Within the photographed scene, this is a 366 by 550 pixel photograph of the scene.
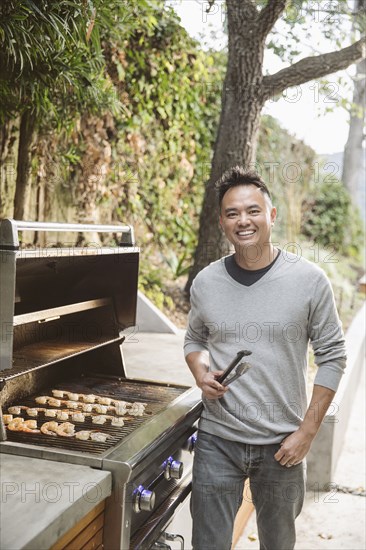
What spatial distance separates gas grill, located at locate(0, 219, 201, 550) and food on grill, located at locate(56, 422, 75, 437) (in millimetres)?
32

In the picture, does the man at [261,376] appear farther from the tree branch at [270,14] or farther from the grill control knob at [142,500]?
the tree branch at [270,14]

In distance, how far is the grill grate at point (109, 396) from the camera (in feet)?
6.22

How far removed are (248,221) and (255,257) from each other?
13 cm

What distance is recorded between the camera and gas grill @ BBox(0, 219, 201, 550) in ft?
5.77

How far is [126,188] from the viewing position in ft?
18.7

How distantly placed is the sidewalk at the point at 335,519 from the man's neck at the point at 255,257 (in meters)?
1.90

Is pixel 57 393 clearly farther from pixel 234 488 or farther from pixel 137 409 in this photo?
pixel 234 488

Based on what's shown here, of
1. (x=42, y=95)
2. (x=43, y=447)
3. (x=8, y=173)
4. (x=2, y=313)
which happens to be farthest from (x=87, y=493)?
(x=8, y=173)

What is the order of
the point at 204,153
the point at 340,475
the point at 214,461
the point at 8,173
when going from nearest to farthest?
the point at 214,461 < the point at 8,173 < the point at 340,475 < the point at 204,153

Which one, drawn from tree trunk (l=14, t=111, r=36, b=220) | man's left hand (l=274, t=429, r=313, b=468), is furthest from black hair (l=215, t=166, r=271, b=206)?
tree trunk (l=14, t=111, r=36, b=220)

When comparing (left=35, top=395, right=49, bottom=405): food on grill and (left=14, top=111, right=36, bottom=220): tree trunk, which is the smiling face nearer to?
(left=35, top=395, right=49, bottom=405): food on grill

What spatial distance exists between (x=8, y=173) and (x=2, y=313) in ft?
7.63

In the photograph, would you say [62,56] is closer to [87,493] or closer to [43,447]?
[43,447]

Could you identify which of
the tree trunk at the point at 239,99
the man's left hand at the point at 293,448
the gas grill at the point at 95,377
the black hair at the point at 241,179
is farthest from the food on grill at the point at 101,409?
the tree trunk at the point at 239,99
